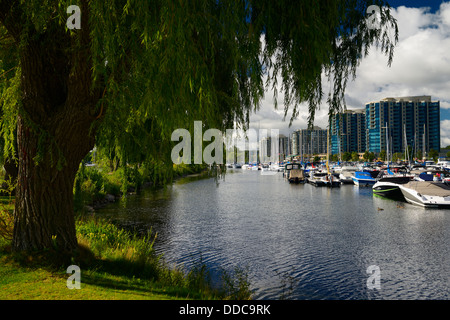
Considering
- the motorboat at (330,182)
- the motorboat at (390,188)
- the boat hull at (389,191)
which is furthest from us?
the motorboat at (330,182)

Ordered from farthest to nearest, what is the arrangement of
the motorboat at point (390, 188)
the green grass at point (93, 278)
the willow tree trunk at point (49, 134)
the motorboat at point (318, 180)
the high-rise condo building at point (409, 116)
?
the high-rise condo building at point (409, 116)
the motorboat at point (318, 180)
the motorboat at point (390, 188)
the willow tree trunk at point (49, 134)
the green grass at point (93, 278)

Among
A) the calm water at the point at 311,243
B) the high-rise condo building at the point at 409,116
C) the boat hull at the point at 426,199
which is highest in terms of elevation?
the high-rise condo building at the point at 409,116

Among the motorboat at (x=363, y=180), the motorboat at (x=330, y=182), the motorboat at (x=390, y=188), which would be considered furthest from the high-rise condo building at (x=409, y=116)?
the motorboat at (x=390, y=188)

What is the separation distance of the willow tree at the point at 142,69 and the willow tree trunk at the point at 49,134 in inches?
0.9

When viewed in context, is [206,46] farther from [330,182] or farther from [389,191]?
[330,182]

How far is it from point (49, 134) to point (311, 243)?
42.3 feet

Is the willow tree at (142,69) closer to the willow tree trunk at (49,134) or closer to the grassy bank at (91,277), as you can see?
the willow tree trunk at (49,134)

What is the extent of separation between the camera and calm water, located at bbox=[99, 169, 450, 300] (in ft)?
35.2

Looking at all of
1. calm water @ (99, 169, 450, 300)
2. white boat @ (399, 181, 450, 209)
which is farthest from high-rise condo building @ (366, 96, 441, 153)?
calm water @ (99, 169, 450, 300)

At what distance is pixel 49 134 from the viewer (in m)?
6.89

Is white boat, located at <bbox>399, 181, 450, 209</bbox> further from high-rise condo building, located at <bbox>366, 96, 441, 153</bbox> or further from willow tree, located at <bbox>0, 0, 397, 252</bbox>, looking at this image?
high-rise condo building, located at <bbox>366, 96, 441, 153</bbox>

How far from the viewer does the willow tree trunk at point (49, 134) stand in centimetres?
700
